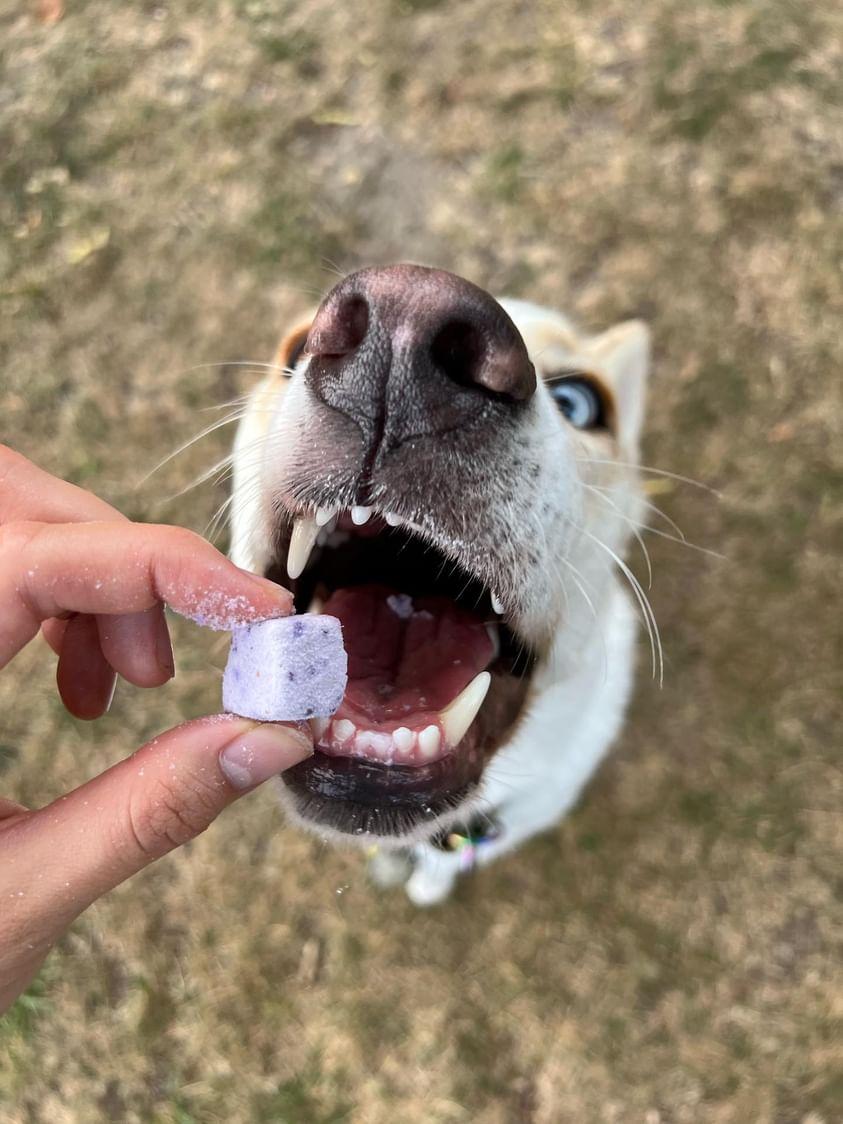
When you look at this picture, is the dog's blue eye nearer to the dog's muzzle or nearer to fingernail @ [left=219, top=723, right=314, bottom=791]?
the dog's muzzle

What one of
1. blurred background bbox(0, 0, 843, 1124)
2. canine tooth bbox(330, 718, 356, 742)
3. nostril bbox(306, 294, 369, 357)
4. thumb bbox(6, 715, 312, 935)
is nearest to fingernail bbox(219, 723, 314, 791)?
thumb bbox(6, 715, 312, 935)

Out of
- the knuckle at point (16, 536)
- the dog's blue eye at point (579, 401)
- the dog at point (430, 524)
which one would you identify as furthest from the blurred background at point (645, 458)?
the knuckle at point (16, 536)

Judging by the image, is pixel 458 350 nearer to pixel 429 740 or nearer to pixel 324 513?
pixel 324 513

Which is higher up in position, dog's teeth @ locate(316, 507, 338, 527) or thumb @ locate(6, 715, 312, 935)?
dog's teeth @ locate(316, 507, 338, 527)

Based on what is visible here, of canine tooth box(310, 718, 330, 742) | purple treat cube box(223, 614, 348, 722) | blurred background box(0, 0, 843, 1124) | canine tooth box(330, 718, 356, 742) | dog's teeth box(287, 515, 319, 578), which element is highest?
purple treat cube box(223, 614, 348, 722)

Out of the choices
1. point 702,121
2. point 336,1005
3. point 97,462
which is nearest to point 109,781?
point 336,1005

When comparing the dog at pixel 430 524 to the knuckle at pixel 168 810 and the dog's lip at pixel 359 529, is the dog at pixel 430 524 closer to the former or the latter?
the dog's lip at pixel 359 529

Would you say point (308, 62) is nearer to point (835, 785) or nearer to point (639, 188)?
point (639, 188)

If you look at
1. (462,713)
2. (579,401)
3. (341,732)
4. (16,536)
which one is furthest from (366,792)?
(579,401)
